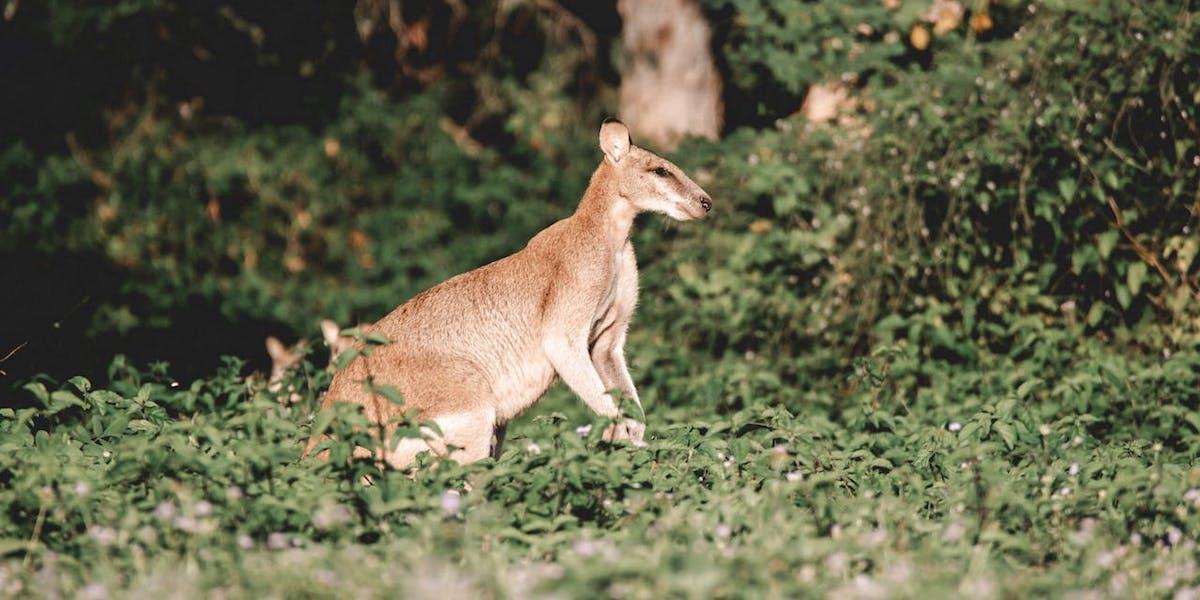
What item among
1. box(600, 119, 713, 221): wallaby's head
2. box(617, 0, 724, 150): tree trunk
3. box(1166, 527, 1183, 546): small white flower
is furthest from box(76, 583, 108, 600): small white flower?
box(617, 0, 724, 150): tree trunk

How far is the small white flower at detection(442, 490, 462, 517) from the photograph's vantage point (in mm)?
4336

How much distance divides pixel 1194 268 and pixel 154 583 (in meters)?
6.89

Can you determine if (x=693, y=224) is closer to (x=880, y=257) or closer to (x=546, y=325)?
(x=880, y=257)

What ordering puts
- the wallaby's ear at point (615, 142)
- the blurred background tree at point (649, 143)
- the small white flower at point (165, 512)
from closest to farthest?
1. the small white flower at point (165, 512)
2. the wallaby's ear at point (615, 142)
3. the blurred background tree at point (649, 143)

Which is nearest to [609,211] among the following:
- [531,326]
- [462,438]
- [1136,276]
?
[531,326]

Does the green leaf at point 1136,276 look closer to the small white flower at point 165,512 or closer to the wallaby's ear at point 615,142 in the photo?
the wallaby's ear at point 615,142

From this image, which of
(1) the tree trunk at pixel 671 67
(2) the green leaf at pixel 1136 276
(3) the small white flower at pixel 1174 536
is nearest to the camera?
(3) the small white flower at pixel 1174 536

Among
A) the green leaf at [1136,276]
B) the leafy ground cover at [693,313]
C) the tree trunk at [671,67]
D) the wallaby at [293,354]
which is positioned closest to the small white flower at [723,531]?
the leafy ground cover at [693,313]

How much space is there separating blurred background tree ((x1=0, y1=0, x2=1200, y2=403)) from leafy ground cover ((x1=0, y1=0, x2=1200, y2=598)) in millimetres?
38

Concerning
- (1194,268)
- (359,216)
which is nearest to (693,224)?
(1194,268)

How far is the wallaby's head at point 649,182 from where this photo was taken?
7156 millimetres

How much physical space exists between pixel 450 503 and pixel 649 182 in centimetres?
314

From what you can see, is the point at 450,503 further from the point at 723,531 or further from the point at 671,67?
the point at 671,67

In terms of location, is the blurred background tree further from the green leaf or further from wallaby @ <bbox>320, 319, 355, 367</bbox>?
wallaby @ <bbox>320, 319, 355, 367</bbox>
